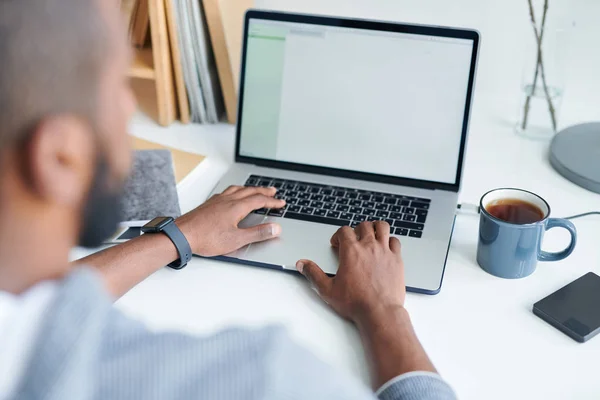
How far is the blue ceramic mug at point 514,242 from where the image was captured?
2.87ft

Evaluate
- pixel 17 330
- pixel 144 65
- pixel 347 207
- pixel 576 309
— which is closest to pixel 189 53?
pixel 144 65

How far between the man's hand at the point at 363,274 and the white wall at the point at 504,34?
0.54 meters

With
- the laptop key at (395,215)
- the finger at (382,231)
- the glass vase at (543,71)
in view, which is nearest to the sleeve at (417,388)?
the finger at (382,231)

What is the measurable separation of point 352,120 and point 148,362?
70cm

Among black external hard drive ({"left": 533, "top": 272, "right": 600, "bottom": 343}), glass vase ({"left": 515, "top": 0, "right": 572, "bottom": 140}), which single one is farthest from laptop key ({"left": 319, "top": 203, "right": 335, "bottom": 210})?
glass vase ({"left": 515, "top": 0, "right": 572, "bottom": 140})

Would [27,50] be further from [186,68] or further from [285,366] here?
[186,68]

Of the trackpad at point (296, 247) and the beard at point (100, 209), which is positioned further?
the trackpad at point (296, 247)

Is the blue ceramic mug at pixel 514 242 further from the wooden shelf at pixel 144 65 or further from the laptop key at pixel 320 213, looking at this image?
the wooden shelf at pixel 144 65

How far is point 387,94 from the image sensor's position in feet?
3.60

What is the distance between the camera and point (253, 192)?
105 cm

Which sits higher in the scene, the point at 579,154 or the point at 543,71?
the point at 543,71

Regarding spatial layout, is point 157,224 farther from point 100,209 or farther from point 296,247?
point 100,209

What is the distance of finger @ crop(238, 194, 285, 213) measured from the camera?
1.01 metres

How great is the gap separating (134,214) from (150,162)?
136mm
